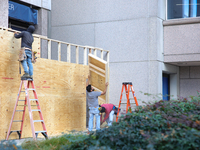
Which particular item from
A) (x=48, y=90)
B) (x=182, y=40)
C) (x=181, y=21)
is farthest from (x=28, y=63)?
(x=181, y=21)

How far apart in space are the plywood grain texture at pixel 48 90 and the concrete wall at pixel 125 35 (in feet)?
6.19

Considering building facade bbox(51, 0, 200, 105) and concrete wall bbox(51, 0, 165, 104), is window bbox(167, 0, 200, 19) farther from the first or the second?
concrete wall bbox(51, 0, 165, 104)

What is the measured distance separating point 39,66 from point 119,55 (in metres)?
3.96

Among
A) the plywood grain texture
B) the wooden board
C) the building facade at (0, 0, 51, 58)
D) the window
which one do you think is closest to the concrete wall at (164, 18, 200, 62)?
the window

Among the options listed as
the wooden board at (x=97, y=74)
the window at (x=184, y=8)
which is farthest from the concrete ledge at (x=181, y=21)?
the wooden board at (x=97, y=74)

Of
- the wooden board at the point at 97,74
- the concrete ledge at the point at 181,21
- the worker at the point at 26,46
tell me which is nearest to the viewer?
the worker at the point at 26,46

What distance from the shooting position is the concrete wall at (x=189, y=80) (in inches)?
478

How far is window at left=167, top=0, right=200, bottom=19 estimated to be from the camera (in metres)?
10.9

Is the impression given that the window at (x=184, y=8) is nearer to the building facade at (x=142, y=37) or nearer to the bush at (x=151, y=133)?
the building facade at (x=142, y=37)

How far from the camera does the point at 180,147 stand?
344 cm

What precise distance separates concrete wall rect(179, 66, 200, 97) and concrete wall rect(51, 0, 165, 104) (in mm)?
1996

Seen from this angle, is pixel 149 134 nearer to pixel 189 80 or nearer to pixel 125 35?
pixel 125 35

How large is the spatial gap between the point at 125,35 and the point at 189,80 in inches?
138

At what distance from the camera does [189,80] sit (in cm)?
1234
